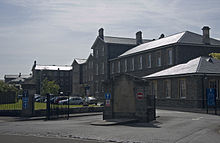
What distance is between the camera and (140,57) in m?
52.3

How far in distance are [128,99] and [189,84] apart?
14.6 m

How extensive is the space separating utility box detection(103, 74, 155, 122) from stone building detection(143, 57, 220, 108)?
13076 mm

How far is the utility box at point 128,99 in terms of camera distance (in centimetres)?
1947

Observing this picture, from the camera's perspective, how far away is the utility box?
19.5m

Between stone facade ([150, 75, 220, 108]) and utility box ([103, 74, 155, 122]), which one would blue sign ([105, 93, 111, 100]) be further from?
stone facade ([150, 75, 220, 108])

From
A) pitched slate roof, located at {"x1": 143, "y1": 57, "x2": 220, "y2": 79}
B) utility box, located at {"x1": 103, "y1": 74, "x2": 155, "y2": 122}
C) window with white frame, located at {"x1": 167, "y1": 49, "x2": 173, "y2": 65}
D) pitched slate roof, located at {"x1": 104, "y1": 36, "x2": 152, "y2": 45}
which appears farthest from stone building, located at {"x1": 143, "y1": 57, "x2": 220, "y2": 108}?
pitched slate roof, located at {"x1": 104, "y1": 36, "x2": 152, "y2": 45}

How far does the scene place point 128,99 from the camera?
66.8 ft

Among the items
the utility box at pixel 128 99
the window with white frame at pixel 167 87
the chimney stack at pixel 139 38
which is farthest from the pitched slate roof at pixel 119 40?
the utility box at pixel 128 99

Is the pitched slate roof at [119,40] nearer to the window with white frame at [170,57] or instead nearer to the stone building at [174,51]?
the stone building at [174,51]

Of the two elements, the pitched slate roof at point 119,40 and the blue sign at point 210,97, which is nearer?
the blue sign at point 210,97

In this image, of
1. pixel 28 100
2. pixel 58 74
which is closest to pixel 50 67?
pixel 58 74

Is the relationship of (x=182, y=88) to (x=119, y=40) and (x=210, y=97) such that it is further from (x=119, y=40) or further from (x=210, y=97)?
(x=119, y=40)

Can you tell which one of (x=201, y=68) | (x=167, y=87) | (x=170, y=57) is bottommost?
(x=167, y=87)

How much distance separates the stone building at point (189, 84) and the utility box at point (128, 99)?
42.9 ft
